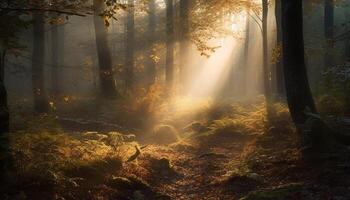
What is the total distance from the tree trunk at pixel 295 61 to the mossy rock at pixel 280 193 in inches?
132

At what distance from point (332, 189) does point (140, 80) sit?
129 ft

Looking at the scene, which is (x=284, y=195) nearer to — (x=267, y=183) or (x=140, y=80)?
(x=267, y=183)

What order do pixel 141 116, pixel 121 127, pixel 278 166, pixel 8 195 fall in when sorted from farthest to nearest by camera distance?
1. pixel 141 116
2. pixel 121 127
3. pixel 278 166
4. pixel 8 195

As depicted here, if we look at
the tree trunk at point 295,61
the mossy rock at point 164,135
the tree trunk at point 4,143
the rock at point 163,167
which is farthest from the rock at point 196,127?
the tree trunk at point 4,143

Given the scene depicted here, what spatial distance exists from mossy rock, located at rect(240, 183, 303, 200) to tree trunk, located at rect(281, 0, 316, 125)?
3.35 meters

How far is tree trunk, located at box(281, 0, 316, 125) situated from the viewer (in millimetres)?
10258

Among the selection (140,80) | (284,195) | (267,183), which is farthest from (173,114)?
(140,80)

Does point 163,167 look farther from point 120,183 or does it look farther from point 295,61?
point 295,61

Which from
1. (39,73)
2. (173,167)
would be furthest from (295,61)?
(39,73)

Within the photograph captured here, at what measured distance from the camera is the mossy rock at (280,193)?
6.82 m

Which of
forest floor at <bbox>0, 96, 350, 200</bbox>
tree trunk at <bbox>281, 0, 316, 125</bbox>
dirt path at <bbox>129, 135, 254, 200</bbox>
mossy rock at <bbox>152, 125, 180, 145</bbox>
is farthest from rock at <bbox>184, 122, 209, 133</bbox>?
tree trunk at <bbox>281, 0, 316, 125</bbox>

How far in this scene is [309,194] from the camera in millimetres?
6840

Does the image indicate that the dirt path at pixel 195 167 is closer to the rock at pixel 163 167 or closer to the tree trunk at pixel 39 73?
the rock at pixel 163 167

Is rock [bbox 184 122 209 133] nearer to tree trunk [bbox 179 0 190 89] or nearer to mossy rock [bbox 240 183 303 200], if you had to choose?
tree trunk [bbox 179 0 190 89]
